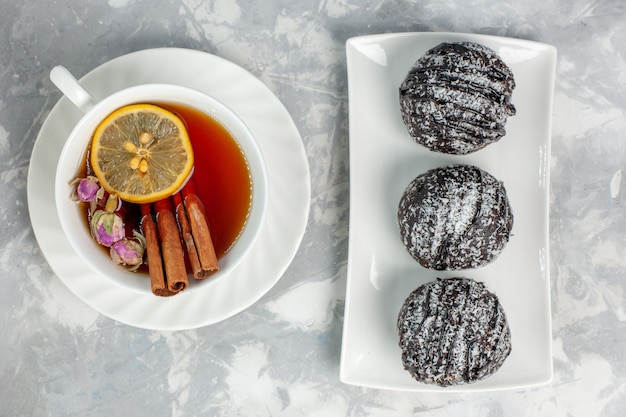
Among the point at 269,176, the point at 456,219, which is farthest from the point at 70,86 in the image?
the point at 456,219

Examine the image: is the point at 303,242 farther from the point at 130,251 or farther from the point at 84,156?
the point at 84,156

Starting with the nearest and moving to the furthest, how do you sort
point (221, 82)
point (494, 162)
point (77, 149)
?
1. point (77, 149)
2. point (221, 82)
3. point (494, 162)

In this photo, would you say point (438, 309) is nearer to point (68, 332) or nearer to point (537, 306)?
point (537, 306)

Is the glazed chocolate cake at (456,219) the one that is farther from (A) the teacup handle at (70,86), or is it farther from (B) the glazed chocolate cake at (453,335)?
(A) the teacup handle at (70,86)

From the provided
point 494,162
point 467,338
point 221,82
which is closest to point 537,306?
point 467,338

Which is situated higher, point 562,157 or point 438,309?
point 562,157

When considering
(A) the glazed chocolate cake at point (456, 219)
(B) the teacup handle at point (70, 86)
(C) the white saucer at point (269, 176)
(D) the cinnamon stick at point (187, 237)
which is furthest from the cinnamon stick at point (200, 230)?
(A) the glazed chocolate cake at point (456, 219)

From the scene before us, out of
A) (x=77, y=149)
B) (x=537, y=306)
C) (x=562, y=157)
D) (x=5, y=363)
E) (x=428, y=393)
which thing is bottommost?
(x=428, y=393)
